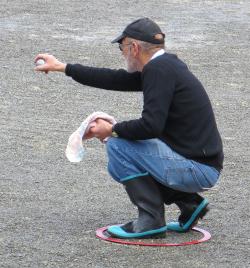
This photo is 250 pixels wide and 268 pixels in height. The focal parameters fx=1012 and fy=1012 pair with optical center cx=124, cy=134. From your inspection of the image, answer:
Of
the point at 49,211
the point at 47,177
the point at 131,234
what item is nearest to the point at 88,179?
the point at 47,177

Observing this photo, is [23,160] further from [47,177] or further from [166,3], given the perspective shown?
[166,3]

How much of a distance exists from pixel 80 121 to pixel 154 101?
347 cm

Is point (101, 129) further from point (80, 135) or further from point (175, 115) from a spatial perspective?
point (175, 115)

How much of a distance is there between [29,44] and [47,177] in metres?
5.51

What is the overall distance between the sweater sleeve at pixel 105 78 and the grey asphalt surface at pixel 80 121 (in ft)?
2.73

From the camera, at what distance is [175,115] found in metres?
5.83

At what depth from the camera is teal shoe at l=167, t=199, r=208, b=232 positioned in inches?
238

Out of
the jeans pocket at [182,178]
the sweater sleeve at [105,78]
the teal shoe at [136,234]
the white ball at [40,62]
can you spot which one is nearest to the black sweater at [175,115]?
the jeans pocket at [182,178]

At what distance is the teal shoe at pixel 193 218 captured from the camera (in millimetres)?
6051

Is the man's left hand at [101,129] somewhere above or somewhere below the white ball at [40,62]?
below

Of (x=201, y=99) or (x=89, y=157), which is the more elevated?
(x=201, y=99)

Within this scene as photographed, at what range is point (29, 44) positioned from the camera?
41.1ft

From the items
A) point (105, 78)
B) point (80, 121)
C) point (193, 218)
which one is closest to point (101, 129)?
point (105, 78)

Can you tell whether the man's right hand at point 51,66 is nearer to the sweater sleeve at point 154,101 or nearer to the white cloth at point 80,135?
the white cloth at point 80,135
